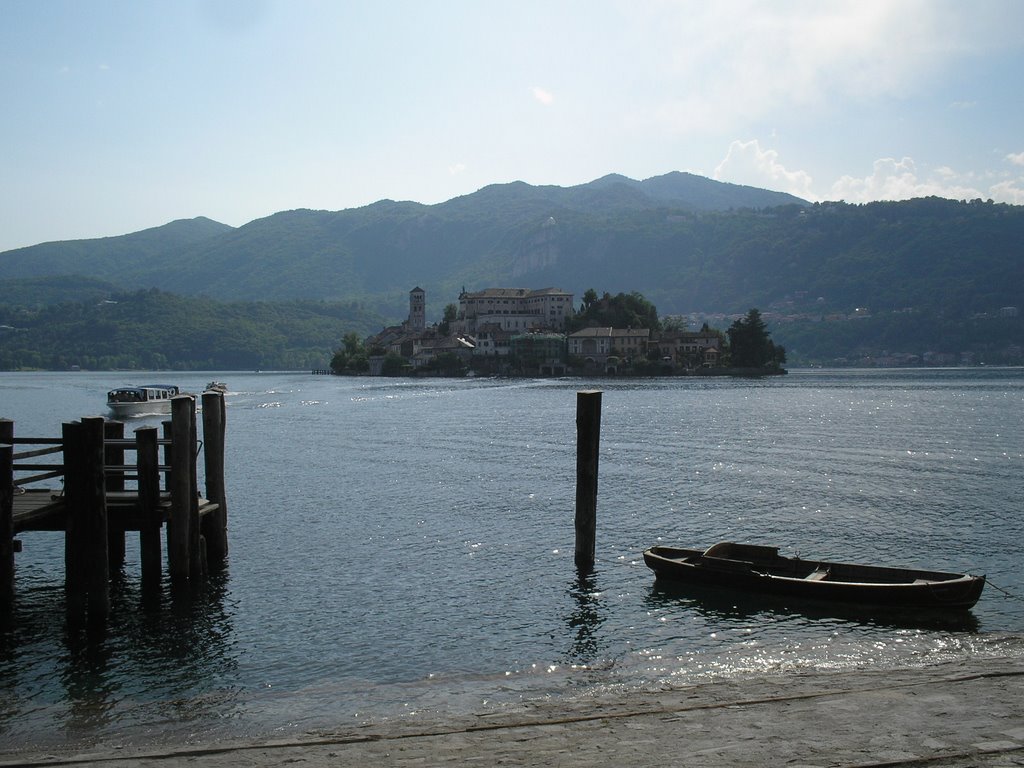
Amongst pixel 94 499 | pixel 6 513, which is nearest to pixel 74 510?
pixel 94 499

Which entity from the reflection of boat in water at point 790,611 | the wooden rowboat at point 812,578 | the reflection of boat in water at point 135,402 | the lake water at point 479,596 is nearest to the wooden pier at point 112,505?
the lake water at point 479,596

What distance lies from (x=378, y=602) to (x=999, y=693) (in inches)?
552

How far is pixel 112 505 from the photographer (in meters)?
21.3

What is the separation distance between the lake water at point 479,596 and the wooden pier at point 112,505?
0.99m

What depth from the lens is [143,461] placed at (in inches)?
818

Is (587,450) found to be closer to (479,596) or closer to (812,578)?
(479,596)

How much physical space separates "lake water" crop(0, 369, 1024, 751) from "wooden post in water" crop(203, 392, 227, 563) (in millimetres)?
1088

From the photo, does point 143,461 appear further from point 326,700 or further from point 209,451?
point 326,700

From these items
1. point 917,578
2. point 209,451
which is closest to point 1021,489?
point 917,578

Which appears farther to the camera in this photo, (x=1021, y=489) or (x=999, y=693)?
(x=1021, y=489)

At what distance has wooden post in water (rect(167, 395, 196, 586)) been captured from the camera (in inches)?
823

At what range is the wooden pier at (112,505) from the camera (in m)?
18.3

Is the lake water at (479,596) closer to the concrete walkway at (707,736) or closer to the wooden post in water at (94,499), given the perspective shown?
the concrete walkway at (707,736)

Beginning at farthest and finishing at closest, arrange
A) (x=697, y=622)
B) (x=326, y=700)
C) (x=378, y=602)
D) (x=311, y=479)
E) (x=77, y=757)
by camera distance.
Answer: (x=311, y=479), (x=378, y=602), (x=697, y=622), (x=326, y=700), (x=77, y=757)
